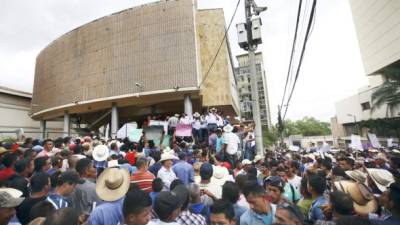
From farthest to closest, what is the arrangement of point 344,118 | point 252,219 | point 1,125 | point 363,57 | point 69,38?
point 344,118
point 363,57
point 1,125
point 69,38
point 252,219

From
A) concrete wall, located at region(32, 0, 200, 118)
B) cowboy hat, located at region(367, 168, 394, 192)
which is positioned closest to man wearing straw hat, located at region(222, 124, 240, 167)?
cowboy hat, located at region(367, 168, 394, 192)

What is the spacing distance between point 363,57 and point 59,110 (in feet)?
142

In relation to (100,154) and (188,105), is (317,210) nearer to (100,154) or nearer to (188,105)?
(100,154)

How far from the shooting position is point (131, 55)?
2372cm

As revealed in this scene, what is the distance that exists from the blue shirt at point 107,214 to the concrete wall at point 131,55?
61.5 feet

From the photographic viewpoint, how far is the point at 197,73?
71.2 feet

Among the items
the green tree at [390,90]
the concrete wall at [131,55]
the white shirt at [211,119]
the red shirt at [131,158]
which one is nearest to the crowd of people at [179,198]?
the red shirt at [131,158]

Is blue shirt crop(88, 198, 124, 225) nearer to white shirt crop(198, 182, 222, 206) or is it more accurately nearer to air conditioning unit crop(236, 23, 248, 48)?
white shirt crop(198, 182, 222, 206)

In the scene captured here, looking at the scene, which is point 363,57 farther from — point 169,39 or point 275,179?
point 275,179

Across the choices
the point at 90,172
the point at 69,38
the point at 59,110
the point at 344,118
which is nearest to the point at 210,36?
the point at 69,38

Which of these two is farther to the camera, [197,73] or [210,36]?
[210,36]

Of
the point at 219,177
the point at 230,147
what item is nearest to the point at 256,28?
the point at 230,147

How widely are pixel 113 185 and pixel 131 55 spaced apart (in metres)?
22.1

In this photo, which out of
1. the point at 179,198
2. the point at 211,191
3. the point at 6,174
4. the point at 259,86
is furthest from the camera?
the point at 259,86
